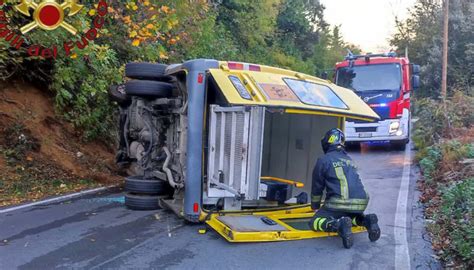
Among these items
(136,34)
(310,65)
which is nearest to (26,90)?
(136,34)

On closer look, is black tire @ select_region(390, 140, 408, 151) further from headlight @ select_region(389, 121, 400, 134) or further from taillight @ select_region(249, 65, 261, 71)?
taillight @ select_region(249, 65, 261, 71)

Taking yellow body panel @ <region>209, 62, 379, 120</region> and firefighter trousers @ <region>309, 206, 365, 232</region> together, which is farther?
firefighter trousers @ <region>309, 206, 365, 232</region>

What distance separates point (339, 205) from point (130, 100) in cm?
414

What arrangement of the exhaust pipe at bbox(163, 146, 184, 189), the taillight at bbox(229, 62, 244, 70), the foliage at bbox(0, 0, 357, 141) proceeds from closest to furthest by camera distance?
1. the taillight at bbox(229, 62, 244, 70)
2. the exhaust pipe at bbox(163, 146, 184, 189)
3. the foliage at bbox(0, 0, 357, 141)

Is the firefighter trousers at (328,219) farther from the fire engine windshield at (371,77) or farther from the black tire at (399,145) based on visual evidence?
the black tire at (399,145)

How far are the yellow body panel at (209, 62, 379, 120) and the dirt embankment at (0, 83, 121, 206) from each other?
161 inches

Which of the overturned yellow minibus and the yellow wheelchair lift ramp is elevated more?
the overturned yellow minibus

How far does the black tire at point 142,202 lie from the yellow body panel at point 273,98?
2192 mm

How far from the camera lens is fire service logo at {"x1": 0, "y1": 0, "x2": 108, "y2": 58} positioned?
827cm

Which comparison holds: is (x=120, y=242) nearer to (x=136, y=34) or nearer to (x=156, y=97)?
(x=156, y=97)

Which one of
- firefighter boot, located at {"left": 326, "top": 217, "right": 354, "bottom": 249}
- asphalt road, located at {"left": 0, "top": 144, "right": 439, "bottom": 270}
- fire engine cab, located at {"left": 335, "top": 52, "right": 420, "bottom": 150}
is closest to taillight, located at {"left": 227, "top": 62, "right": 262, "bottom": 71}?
asphalt road, located at {"left": 0, "top": 144, "right": 439, "bottom": 270}

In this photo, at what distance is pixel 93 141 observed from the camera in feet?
32.7

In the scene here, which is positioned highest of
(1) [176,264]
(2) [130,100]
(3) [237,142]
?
(2) [130,100]

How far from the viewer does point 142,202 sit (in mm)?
6602
